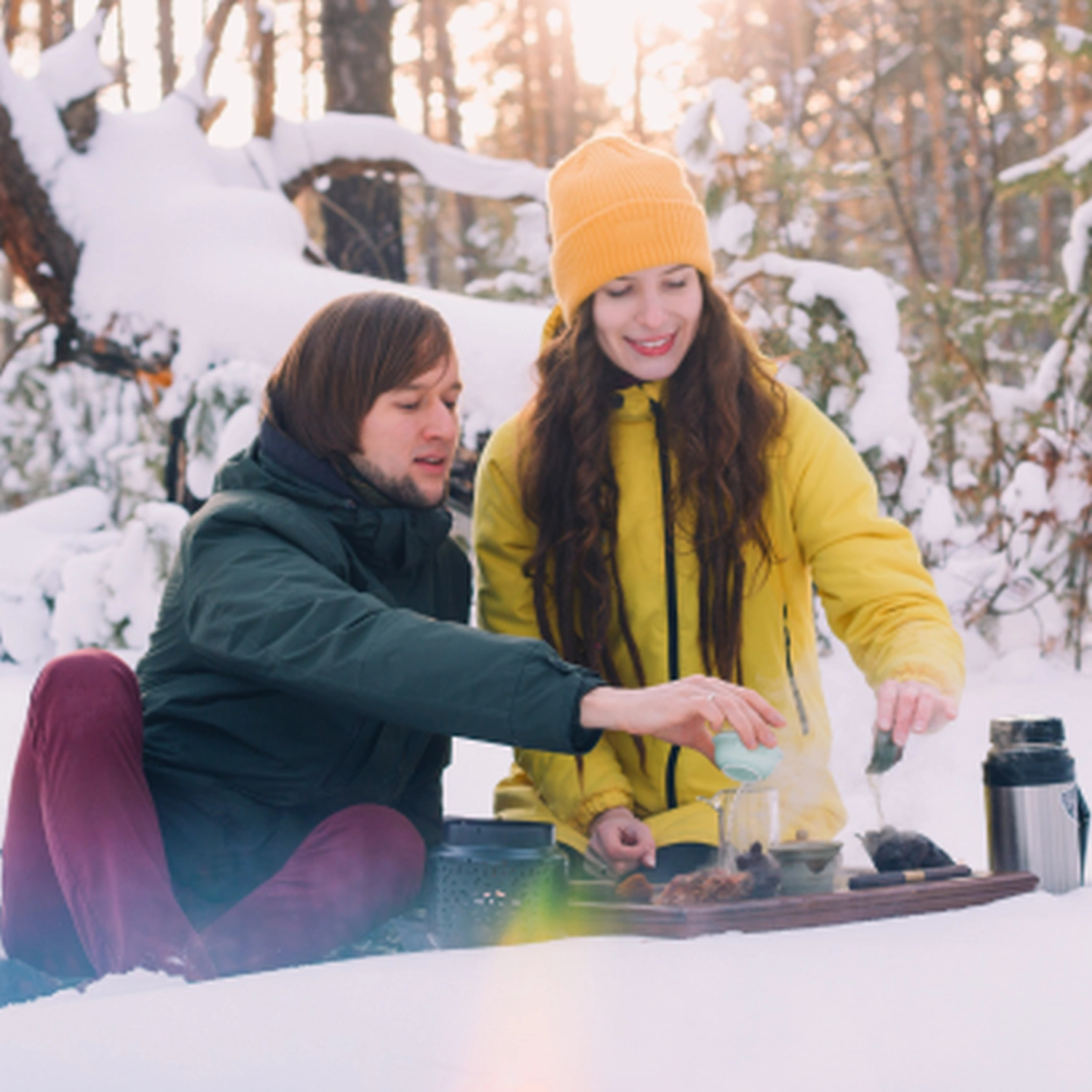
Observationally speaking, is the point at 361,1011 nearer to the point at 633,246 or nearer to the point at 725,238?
the point at 633,246

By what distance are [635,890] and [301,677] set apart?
619mm

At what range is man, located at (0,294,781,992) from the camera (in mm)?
1896

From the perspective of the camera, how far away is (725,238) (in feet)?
18.6

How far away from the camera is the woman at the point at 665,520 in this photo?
2.65 metres

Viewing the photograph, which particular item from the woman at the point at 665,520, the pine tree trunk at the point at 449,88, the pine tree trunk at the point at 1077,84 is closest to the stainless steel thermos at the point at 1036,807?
the woman at the point at 665,520

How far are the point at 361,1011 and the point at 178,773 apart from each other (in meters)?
0.84

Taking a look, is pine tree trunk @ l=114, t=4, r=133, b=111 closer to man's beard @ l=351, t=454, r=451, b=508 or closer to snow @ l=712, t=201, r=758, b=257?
snow @ l=712, t=201, r=758, b=257

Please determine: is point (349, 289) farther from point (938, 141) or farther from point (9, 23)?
point (938, 141)

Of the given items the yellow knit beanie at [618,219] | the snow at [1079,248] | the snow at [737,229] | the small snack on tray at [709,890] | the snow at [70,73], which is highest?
the snow at [70,73]

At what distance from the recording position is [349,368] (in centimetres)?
235

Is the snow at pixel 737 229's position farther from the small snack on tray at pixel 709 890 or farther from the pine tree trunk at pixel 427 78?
the pine tree trunk at pixel 427 78

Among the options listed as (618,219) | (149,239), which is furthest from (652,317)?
(149,239)

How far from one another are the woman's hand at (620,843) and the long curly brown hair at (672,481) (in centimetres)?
31

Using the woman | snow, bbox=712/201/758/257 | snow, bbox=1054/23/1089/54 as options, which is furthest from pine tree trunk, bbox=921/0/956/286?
the woman
